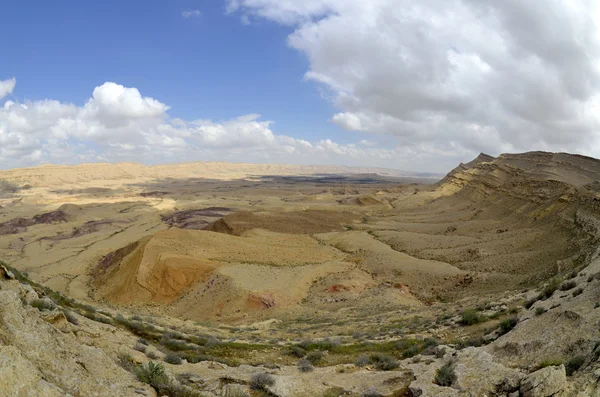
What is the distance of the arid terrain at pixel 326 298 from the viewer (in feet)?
22.9

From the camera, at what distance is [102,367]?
22.2 ft

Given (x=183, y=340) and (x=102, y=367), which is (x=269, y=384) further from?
(x=183, y=340)

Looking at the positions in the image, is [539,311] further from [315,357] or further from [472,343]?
[315,357]

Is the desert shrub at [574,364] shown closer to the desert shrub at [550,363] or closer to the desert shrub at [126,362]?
the desert shrub at [550,363]

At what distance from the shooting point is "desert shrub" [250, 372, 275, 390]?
26.2 feet

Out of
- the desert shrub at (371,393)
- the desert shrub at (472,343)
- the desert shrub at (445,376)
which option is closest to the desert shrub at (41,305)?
the desert shrub at (371,393)

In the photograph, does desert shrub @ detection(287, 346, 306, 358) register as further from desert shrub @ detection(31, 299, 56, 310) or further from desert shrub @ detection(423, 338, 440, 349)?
desert shrub @ detection(31, 299, 56, 310)

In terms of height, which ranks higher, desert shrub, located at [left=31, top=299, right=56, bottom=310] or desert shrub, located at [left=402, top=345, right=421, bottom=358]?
desert shrub, located at [left=31, top=299, right=56, bottom=310]

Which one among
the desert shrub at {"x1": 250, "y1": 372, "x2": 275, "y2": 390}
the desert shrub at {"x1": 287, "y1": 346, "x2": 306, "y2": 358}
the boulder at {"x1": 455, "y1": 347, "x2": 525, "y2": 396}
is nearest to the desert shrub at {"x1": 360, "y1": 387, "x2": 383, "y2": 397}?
the boulder at {"x1": 455, "y1": 347, "x2": 525, "y2": 396}

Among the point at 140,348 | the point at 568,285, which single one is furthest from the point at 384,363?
the point at 568,285

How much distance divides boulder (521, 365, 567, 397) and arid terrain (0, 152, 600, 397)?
0.08ft

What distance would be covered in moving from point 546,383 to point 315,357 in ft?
21.1

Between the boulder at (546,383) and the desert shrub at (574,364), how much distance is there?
0.41 m

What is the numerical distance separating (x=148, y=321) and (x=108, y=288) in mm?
16472
